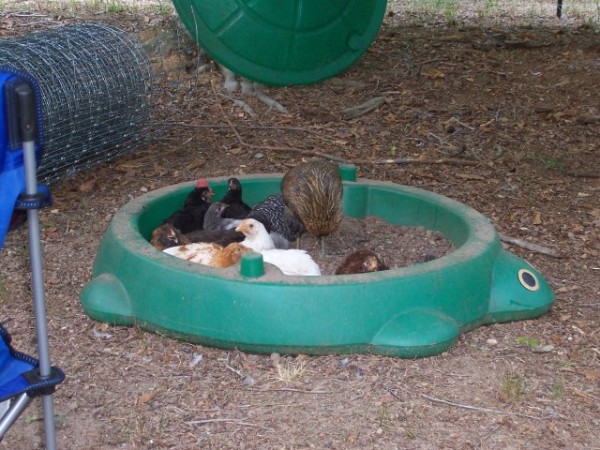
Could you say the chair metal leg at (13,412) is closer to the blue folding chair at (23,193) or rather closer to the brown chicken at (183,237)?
the blue folding chair at (23,193)

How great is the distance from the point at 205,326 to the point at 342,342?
56 cm

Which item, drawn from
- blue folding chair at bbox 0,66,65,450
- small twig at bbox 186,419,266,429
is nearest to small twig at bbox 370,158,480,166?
small twig at bbox 186,419,266,429

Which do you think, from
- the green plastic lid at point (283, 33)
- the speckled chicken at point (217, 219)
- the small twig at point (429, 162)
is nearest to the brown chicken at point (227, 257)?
the speckled chicken at point (217, 219)

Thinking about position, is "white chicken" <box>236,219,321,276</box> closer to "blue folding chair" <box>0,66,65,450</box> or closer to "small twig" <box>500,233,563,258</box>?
"small twig" <box>500,233,563,258</box>

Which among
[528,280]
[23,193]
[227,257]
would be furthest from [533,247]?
[23,193]

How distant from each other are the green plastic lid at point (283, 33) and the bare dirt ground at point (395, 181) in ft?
0.76

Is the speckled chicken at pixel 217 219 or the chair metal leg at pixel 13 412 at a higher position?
the chair metal leg at pixel 13 412

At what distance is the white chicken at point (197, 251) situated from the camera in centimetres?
400

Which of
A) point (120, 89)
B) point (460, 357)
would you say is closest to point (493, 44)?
point (120, 89)

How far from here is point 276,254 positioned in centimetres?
413

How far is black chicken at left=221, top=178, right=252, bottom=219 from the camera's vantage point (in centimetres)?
473

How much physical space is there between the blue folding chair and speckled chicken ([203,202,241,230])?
221cm

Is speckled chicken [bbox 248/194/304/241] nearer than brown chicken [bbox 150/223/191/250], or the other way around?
brown chicken [bbox 150/223/191/250]

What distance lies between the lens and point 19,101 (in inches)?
88.0
